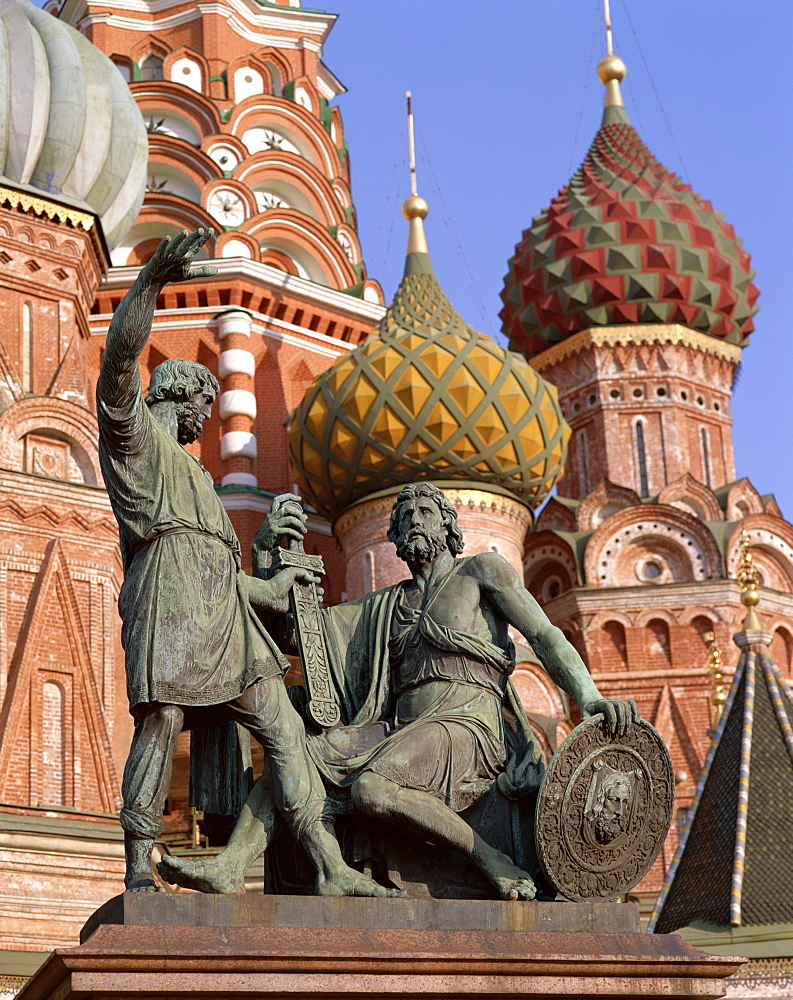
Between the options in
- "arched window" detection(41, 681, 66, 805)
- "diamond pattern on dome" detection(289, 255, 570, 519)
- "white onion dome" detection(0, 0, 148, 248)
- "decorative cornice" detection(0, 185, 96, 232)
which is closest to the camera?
"arched window" detection(41, 681, 66, 805)

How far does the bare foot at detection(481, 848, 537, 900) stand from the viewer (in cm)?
570

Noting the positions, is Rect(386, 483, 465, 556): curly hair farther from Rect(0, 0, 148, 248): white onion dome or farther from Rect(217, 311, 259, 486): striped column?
Rect(217, 311, 259, 486): striped column

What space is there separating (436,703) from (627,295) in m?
19.7

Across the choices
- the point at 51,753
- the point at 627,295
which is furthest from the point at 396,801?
the point at 627,295

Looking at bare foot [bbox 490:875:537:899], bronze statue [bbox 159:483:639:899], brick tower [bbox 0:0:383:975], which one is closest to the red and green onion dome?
brick tower [bbox 0:0:383:975]

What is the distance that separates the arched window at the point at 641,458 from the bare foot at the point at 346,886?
19.3m

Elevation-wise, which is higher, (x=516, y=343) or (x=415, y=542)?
(x=516, y=343)

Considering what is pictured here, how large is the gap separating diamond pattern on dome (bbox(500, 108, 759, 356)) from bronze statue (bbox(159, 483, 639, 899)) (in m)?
19.2

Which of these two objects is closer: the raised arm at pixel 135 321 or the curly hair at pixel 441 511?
the raised arm at pixel 135 321

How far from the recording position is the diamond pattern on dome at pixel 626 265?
2541cm

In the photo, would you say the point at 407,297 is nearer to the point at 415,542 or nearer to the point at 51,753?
the point at 51,753

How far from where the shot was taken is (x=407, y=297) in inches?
855

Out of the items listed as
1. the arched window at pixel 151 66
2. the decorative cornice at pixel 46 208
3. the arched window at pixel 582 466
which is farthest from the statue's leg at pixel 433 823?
the arched window at pixel 151 66

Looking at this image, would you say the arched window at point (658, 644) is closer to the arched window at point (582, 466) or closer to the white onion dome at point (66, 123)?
the arched window at point (582, 466)
